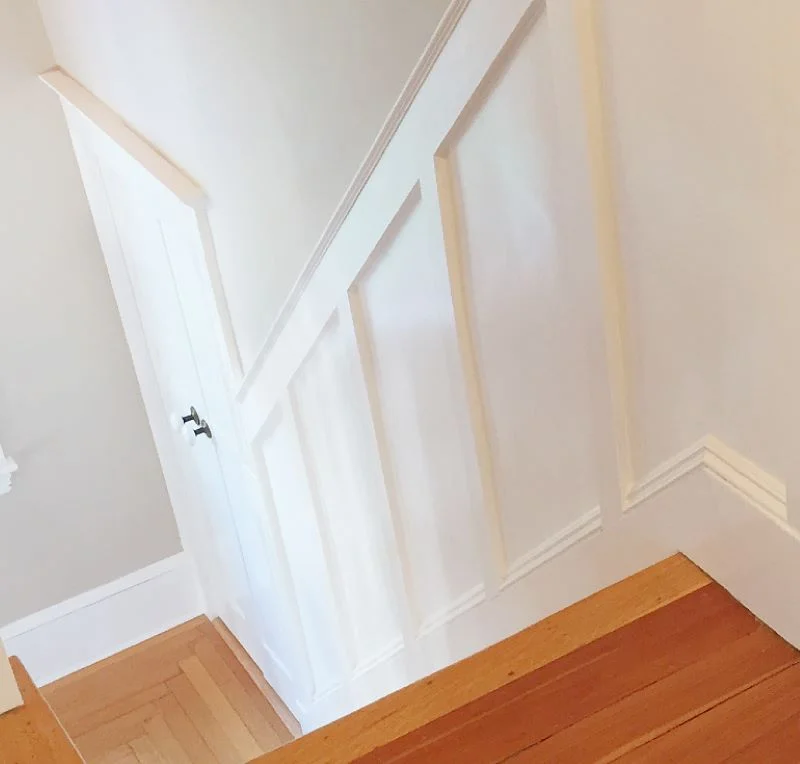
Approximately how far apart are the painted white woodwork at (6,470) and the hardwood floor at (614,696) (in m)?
1.92

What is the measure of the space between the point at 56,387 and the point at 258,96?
144 centimetres

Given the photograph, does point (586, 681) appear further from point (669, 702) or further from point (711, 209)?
point (711, 209)

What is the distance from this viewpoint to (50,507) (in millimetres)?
2971

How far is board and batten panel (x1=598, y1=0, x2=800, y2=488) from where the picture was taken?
0.94 meters

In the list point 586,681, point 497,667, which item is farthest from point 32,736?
point 586,681

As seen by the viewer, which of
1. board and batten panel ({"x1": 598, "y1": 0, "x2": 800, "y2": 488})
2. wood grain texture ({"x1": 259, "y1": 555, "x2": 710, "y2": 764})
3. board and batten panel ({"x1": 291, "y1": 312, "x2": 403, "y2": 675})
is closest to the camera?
board and batten panel ({"x1": 598, "y1": 0, "x2": 800, "y2": 488})

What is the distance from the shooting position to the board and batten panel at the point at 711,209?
0.94 meters

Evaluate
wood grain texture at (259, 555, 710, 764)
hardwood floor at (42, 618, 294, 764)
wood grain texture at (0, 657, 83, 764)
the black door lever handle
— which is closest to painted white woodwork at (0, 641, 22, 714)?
wood grain texture at (0, 657, 83, 764)

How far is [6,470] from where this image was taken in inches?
112

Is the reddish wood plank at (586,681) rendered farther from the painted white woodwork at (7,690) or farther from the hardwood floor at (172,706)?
the hardwood floor at (172,706)

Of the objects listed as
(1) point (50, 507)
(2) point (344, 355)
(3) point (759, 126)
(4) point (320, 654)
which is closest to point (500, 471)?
(2) point (344, 355)

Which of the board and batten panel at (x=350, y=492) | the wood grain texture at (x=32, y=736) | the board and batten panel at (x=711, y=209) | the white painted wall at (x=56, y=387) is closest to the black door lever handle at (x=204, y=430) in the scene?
the white painted wall at (x=56, y=387)

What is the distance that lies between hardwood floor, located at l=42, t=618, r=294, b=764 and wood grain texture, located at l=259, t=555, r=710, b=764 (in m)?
1.65

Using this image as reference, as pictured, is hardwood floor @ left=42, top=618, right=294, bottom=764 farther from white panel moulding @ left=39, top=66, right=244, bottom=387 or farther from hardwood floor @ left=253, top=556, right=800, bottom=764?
hardwood floor @ left=253, top=556, right=800, bottom=764
